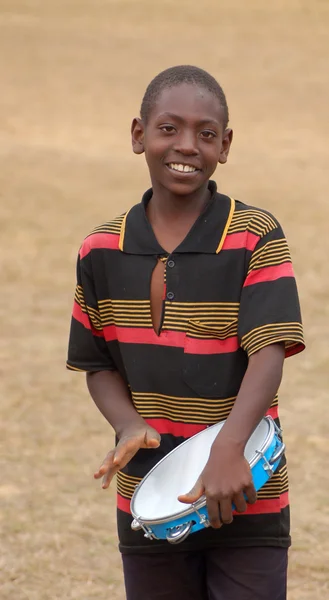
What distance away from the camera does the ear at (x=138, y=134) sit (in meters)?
2.46

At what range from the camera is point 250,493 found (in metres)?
2.15

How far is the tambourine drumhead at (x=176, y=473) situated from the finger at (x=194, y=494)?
0.06 m

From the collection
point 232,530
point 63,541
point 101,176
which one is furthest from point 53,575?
point 101,176

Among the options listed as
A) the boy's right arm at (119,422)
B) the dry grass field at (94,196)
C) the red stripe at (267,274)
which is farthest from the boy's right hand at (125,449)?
the dry grass field at (94,196)

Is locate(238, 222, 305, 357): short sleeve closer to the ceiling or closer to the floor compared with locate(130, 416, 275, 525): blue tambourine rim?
closer to the ceiling

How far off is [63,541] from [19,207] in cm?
766

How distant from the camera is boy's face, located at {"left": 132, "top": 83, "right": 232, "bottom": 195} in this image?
231cm

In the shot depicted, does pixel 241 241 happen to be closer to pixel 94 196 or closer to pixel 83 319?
pixel 83 319

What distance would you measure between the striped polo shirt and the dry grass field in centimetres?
147

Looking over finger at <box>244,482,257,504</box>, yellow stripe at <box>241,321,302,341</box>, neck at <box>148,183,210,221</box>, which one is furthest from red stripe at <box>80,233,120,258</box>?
finger at <box>244,482,257,504</box>

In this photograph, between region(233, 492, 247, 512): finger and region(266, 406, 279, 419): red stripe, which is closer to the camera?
region(233, 492, 247, 512): finger

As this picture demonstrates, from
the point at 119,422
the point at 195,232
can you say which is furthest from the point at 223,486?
the point at 195,232

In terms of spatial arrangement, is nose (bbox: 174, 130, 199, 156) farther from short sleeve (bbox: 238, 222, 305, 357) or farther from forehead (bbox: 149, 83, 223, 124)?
short sleeve (bbox: 238, 222, 305, 357)

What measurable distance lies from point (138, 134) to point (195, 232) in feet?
0.93
